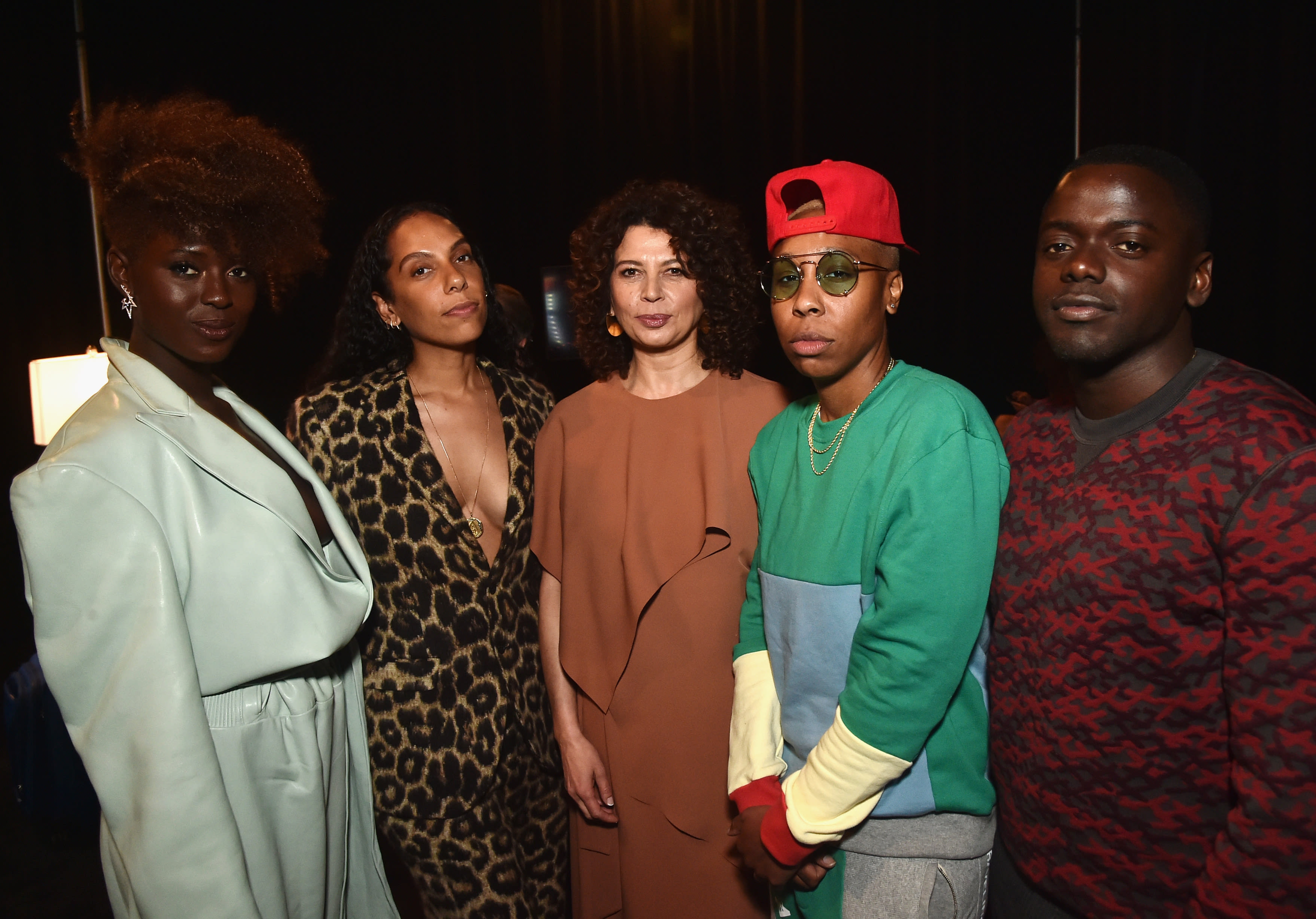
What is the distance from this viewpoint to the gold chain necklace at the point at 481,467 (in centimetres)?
184

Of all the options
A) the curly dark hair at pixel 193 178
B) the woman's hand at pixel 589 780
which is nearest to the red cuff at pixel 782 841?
the woman's hand at pixel 589 780

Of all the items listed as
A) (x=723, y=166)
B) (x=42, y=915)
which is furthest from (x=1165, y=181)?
(x=42, y=915)

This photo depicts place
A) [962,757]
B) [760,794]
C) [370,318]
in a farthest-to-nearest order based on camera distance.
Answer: [370,318]
[760,794]
[962,757]

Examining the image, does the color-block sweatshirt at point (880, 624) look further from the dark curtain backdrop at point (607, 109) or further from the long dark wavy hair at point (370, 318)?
the dark curtain backdrop at point (607, 109)

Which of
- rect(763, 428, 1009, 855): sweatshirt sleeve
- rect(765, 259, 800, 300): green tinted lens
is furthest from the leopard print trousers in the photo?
rect(765, 259, 800, 300): green tinted lens

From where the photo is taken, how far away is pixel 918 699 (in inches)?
42.0

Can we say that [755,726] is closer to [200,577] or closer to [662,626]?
[662,626]

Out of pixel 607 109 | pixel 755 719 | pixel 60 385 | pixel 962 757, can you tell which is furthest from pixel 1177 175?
pixel 60 385

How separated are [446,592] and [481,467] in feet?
1.16

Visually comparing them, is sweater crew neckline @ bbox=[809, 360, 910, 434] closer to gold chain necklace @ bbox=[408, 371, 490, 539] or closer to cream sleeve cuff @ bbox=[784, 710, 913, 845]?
cream sleeve cuff @ bbox=[784, 710, 913, 845]

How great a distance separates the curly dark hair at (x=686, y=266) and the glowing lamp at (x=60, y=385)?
2624 mm

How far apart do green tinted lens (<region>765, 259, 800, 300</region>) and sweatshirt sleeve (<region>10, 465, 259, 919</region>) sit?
1061mm

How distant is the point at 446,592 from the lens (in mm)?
1758

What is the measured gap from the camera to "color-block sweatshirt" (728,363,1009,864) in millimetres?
1066
